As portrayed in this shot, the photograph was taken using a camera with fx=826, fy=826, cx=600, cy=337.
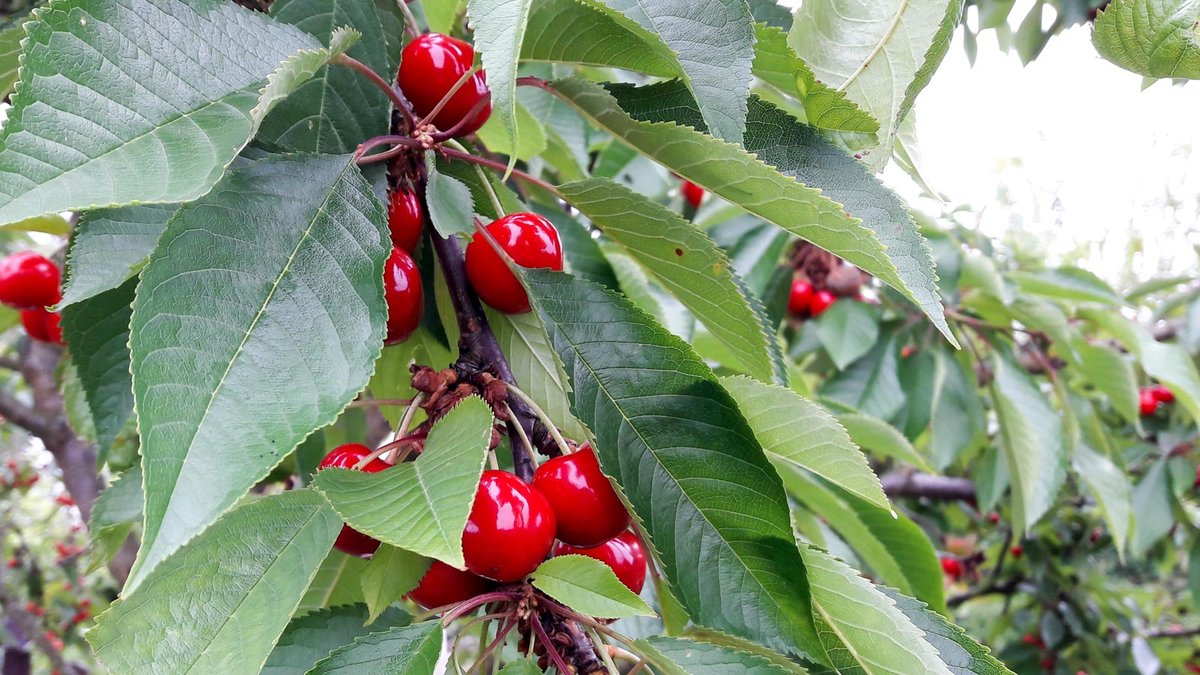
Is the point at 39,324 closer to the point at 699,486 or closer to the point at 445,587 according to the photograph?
the point at 445,587

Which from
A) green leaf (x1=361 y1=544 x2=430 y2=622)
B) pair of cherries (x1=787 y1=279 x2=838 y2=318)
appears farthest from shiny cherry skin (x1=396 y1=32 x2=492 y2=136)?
pair of cherries (x1=787 y1=279 x2=838 y2=318)

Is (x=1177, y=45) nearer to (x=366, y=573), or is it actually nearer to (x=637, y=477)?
(x=637, y=477)

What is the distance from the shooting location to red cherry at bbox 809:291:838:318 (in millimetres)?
2469

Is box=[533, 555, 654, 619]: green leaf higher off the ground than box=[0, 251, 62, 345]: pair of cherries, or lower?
higher

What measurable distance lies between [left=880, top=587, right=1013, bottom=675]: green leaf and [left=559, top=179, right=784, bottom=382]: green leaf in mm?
240

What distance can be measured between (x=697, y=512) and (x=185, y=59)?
49cm

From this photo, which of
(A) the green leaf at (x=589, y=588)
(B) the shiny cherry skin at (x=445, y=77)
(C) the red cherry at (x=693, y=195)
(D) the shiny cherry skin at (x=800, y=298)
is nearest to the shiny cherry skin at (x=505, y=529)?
(A) the green leaf at (x=589, y=588)

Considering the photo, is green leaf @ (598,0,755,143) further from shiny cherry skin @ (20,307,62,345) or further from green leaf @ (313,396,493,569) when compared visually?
shiny cherry skin @ (20,307,62,345)

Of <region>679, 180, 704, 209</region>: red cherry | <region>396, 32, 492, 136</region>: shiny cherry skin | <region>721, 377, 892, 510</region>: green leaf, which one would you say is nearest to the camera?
<region>721, 377, 892, 510</region>: green leaf

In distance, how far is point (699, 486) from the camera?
24.6 inches

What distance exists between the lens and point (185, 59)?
58cm

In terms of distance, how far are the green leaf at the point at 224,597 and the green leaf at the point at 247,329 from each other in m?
0.09

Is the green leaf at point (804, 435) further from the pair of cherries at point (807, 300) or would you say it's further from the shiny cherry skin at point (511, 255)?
the pair of cherries at point (807, 300)

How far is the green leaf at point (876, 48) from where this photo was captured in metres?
0.64
